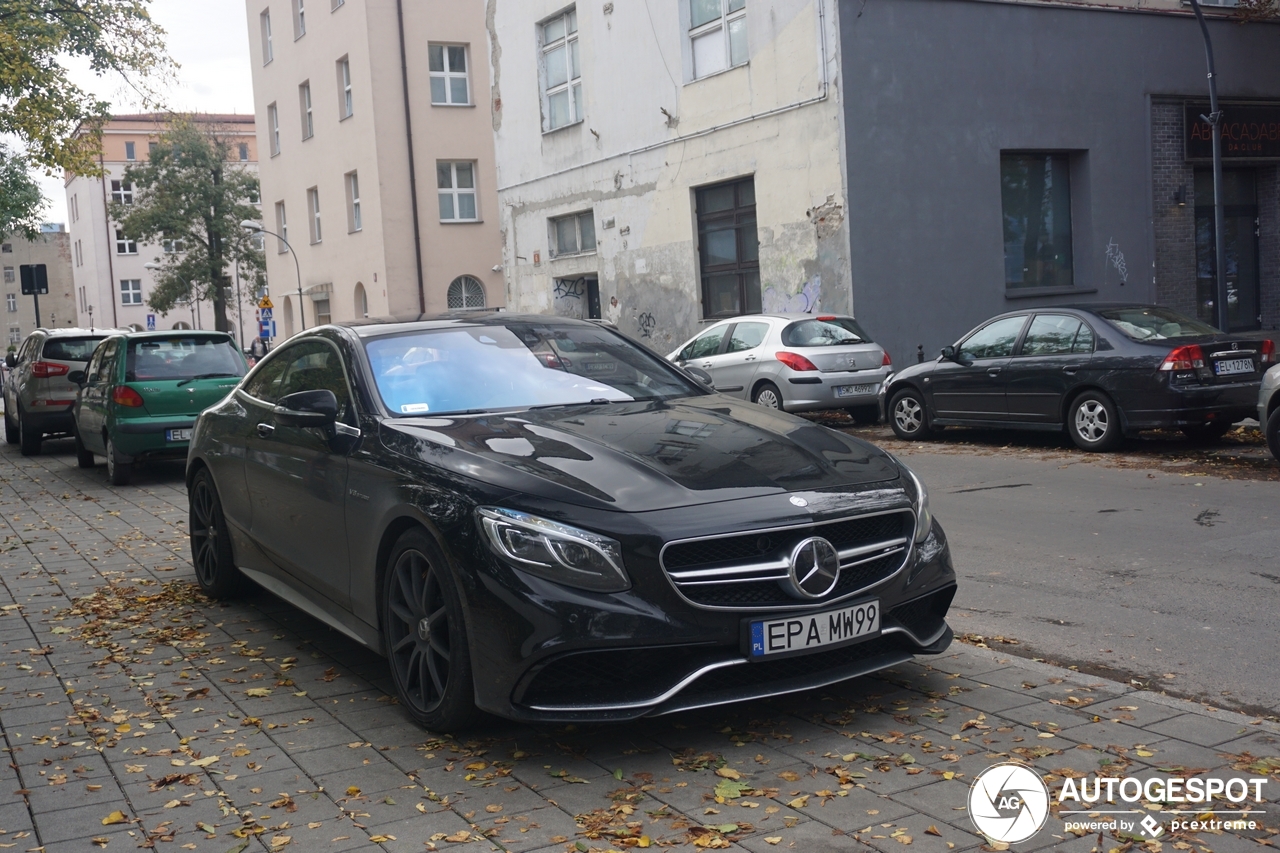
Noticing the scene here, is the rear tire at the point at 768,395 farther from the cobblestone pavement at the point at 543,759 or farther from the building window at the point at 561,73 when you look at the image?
the building window at the point at 561,73

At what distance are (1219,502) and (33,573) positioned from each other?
27.6 ft

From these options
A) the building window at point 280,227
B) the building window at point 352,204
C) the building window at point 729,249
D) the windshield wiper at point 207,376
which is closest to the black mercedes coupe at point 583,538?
the windshield wiper at point 207,376

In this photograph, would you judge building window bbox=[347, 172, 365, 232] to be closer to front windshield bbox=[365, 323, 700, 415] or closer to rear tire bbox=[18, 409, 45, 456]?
rear tire bbox=[18, 409, 45, 456]

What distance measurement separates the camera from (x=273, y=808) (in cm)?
387

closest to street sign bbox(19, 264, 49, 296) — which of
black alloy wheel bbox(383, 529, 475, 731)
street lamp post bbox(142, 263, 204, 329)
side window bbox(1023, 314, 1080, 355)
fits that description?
side window bbox(1023, 314, 1080, 355)

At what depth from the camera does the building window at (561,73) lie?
2639cm

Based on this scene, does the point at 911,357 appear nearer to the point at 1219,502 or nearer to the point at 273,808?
the point at 1219,502

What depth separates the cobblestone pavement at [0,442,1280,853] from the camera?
3.59 metres

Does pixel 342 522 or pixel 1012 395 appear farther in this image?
pixel 1012 395

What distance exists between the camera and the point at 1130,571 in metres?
7.01

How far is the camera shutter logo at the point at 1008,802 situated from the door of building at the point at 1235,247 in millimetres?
20324

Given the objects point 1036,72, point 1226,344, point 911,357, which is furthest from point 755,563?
point 1036,72

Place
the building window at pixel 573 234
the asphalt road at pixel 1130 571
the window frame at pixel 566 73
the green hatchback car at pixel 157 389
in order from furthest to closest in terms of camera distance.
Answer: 1. the building window at pixel 573 234
2. the window frame at pixel 566 73
3. the green hatchback car at pixel 157 389
4. the asphalt road at pixel 1130 571

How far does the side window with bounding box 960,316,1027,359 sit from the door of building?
10057 mm
